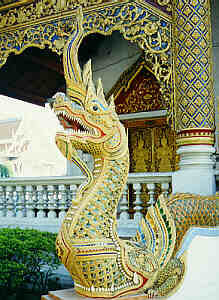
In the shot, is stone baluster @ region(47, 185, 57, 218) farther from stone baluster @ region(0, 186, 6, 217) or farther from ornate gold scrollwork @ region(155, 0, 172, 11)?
ornate gold scrollwork @ region(155, 0, 172, 11)

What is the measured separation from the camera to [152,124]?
7688 millimetres

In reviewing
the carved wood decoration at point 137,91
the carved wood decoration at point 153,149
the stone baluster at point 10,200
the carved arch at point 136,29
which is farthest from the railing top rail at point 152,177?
the carved wood decoration at point 137,91

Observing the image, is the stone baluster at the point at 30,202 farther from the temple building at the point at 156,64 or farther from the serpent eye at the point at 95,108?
the serpent eye at the point at 95,108

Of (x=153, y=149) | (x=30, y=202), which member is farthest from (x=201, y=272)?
(x=153, y=149)

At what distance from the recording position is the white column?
442 cm

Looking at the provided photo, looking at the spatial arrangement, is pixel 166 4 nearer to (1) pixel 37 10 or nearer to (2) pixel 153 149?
(1) pixel 37 10

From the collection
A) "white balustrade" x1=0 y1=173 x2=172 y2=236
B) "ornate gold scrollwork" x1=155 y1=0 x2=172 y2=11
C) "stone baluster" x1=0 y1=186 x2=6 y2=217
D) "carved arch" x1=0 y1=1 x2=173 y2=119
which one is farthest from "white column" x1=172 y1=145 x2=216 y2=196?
"stone baluster" x1=0 y1=186 x2=6 y2=217

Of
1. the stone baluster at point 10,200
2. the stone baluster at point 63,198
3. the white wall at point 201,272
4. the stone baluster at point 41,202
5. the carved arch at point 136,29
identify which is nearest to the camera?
A: the white wall at point 201,272

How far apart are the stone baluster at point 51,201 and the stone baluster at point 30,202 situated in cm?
25

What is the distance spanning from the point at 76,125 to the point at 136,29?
333 centimetres

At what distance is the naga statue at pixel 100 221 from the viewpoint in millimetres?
1812

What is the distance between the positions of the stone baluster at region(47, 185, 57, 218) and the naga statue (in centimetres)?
320

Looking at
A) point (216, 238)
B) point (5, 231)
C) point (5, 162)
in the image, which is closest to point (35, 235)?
point (5, 231)

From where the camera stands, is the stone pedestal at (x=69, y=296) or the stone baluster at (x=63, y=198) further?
the stone baluster at (x=63, y=198)
